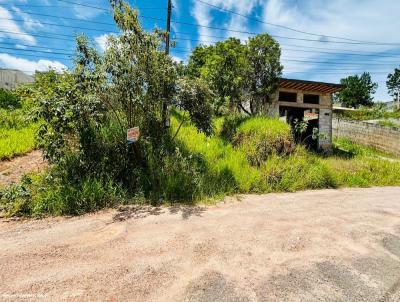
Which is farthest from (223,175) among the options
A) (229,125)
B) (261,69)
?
(261,69)

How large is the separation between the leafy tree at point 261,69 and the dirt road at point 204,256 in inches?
289

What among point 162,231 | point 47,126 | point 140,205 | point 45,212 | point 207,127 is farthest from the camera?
point 207,127

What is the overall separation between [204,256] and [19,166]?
19.1 feet

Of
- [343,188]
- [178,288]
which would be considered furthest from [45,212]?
[343,188]

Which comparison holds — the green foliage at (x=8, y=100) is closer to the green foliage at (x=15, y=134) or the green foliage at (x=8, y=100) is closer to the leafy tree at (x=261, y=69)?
the green foliage at (x=15, y=134)

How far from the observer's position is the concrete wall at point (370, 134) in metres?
15.5

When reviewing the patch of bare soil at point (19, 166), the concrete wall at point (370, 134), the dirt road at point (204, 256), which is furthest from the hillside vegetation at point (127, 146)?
the concrete wall at point (370, 134)

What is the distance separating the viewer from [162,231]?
4.23 metres

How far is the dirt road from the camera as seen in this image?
2795 mm

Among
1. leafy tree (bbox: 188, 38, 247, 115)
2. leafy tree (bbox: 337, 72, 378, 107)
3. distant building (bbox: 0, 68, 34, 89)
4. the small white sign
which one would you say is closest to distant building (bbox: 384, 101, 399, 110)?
leafy tree (bbox: 337, 72, 378, 107)

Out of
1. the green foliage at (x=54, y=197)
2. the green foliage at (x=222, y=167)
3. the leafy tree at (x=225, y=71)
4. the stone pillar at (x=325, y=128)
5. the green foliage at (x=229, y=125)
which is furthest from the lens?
the stone pillar at (x=325, y=128)

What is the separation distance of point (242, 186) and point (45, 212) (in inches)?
167

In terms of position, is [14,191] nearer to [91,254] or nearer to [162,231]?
[91,254]

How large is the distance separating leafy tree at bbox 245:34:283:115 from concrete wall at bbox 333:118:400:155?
857cm
